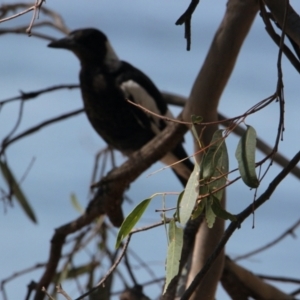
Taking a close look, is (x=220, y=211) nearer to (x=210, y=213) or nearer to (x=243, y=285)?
(x=210, y=213)

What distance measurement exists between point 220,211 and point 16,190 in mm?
1655

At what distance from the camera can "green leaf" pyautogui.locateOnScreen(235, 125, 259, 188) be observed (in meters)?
0.86

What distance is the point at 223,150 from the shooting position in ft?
3.04

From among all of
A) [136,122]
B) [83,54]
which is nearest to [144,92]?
[136,122]

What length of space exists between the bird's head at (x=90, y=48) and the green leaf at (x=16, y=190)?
35.8 inches

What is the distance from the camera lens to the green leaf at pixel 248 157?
861 millimetres

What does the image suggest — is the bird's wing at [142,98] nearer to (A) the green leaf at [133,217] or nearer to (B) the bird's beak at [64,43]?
(B) the bird's beak at [64,43]

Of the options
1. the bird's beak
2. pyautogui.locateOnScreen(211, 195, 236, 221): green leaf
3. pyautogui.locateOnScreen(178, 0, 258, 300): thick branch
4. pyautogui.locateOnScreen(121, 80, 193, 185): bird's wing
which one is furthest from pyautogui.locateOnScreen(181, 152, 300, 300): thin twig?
the bird's beak

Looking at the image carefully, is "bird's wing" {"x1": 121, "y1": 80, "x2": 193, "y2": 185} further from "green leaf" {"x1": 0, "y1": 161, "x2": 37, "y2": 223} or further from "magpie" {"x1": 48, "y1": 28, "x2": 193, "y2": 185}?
"green leaf" {"x1": 0, "y1": 161, "x2": 37, "y2": 223}

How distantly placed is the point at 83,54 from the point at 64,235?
137 centimetres

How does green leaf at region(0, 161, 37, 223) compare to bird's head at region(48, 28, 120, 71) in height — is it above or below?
below

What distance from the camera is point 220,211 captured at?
2.91 feet

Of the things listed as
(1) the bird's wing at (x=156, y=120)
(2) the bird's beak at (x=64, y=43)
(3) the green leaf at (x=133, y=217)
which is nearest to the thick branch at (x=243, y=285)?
(1) the bird's wing at (x=156, y=120)

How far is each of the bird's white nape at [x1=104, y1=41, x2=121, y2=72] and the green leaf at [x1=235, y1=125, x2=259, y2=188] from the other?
2476 millimetres
